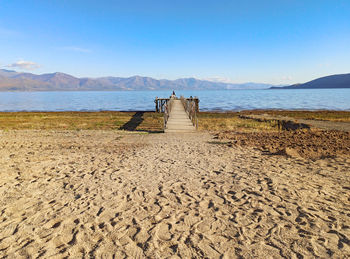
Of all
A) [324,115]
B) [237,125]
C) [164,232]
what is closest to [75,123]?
[237,125]

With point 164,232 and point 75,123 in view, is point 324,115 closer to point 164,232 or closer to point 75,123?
point 75,123

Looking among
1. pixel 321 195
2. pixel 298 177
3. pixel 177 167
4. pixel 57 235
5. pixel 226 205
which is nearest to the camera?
pixel 57 235

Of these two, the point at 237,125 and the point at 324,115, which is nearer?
the point at 237,125

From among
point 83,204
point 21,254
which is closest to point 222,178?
point 83,204

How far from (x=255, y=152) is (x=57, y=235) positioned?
7.63 meters

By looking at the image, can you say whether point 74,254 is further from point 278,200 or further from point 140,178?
point 278,200

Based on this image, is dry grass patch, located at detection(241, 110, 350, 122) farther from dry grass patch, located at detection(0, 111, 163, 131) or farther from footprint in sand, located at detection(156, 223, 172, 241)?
footprint in sand, located at detection(156, 223, 172, 241)

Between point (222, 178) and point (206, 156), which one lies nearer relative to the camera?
point (222, 178)

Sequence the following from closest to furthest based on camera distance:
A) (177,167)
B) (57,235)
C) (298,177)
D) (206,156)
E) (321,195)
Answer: (57,235)
(321,195)
(298,177)
(177,167)
(206,156)

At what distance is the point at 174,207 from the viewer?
455 cm

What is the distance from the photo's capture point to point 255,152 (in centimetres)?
901

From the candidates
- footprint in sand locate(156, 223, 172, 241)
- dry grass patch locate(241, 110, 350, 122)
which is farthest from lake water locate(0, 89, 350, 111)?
footprint in sand locate(156, 223, 172, 241)

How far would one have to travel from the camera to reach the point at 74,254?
3.18 m

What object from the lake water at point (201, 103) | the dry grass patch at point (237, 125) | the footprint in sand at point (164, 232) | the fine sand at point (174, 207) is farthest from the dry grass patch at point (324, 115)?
the footprint in sand at point (164, 232)
